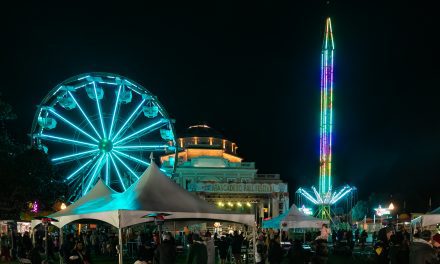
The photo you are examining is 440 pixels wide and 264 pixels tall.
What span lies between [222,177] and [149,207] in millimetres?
78339

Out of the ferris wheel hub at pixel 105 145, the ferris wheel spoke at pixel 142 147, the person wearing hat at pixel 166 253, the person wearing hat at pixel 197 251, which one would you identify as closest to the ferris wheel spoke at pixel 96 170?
the ferris wheel hub at pixel 105 145

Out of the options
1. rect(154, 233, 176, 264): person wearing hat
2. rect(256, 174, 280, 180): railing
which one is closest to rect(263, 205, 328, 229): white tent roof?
rect(154, 233, 176, 264): person wearing hat

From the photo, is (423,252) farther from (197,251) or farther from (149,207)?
(149,207)

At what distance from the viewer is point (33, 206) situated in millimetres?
35406

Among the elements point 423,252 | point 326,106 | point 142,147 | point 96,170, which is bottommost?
point 423,252

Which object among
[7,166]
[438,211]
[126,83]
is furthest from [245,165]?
[438,211]

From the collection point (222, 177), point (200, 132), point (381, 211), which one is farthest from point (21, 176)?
point (200, 132)

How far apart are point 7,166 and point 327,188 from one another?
30341 mm

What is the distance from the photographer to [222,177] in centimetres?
9281

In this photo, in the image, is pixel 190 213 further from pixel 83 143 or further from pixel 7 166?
pixel 83 143

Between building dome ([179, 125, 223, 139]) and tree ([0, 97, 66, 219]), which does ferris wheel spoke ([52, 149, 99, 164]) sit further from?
building dome ([179, 125, 223, 139])

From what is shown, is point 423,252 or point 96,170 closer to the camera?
point 423,252

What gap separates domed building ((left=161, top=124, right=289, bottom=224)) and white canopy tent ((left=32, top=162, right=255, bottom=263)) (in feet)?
161

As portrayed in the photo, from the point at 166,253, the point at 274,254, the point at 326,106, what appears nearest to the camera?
the point at 166,253
